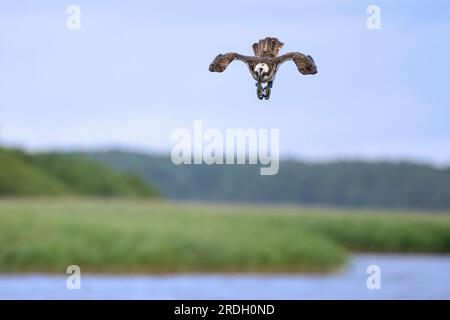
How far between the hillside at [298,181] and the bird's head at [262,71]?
6.78m

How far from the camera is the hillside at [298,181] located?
1318 centimetres

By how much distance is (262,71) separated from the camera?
6168 millimetres

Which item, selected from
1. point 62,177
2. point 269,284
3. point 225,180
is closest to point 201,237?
point 269,284

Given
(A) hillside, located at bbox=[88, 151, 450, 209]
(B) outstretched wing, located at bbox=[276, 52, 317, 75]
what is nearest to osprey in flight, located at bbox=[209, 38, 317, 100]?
(B) outstretched wing, located at bbox=[276, 52, 317, 75]

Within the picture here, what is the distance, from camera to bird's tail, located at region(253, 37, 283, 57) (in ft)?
20.4

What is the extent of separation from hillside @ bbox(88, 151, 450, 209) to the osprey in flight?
672cm

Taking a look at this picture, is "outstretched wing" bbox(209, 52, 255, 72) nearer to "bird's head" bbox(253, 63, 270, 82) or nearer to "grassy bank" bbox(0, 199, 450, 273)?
"bird's head" bbox(253, 63, 270, 82)

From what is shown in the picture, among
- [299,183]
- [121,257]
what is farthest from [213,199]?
[121,257]

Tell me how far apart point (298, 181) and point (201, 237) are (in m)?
1.62

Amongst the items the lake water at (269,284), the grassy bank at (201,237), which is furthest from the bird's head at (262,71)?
the grassy bank at (201,237)

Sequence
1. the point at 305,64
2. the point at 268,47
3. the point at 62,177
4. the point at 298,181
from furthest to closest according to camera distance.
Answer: the point at 62,177
the point at 298,181
the point at 268,47
the point at 305,64

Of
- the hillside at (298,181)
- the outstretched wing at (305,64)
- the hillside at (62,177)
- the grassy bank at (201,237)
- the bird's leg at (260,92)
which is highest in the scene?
the hillside at (62,177)

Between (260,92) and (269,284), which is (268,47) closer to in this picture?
(260,92)

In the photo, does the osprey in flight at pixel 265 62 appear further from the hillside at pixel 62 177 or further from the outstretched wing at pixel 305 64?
the hillside at pixel 62 177
